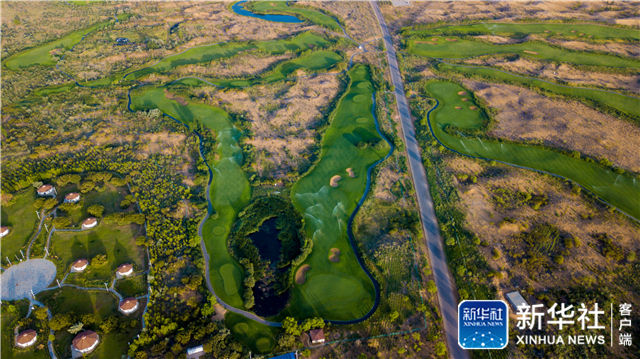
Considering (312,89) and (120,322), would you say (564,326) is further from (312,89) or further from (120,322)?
(312,89)

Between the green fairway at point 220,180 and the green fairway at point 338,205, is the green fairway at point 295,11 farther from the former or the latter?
the green fairway at point 220,180

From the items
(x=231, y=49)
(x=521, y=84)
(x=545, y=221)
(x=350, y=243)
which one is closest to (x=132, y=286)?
(x=350, y=243)

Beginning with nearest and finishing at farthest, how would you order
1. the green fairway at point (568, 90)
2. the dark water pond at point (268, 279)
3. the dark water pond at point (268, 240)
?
the dark water pond at point (268, 279), the dark water pond at point (268, 240), the green fairway at point (568, 90)

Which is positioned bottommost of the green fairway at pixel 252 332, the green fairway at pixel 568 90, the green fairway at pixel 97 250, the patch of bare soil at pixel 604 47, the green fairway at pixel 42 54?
the green fairway at pixel 252 332

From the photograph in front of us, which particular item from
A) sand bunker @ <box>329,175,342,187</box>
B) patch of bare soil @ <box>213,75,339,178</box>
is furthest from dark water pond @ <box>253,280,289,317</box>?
patch of bare soil @ <box>213,75,339,178</box>

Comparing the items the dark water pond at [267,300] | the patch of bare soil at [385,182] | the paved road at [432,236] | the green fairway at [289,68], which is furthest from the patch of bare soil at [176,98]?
the dark water pond at [267,300]

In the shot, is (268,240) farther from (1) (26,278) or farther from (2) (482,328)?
(1) (26,278)

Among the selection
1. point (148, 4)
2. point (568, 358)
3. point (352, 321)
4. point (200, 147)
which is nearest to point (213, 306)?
point (352, 321)
